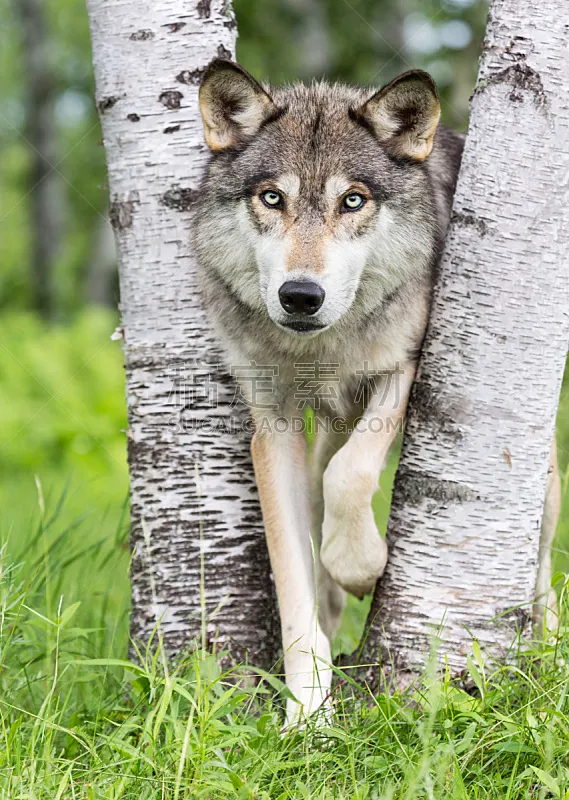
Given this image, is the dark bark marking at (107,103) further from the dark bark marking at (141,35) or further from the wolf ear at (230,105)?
the wolf ear at (230,105)

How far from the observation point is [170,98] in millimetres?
2961

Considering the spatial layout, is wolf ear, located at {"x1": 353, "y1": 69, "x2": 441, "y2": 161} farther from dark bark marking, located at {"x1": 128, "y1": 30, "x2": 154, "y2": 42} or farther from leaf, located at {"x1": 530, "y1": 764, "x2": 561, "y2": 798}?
leaf, located at {"x1": 530, "y1": 764, "x2": 561, "y2": 798}

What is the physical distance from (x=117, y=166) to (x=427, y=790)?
7.57 ft

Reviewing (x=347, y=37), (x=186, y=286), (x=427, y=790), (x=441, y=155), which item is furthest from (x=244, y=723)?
(x=347, y=37)

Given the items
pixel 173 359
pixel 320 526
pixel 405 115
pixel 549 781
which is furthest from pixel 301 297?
pixel 549 781

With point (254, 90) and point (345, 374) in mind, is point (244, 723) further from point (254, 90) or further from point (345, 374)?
point (254, 90)

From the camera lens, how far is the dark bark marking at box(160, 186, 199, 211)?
3.01m

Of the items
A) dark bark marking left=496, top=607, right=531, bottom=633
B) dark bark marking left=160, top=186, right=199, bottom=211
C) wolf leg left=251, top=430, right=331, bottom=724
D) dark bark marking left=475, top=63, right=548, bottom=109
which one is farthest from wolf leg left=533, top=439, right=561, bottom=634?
dark bark marking left=160, top=186, right=199, bottom=211

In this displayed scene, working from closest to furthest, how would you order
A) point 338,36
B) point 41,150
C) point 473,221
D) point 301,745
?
point 301,745
point 473,221
point 338,36
point 41,150

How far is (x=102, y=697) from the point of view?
2.47m

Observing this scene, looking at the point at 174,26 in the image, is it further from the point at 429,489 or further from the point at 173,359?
the point at 429,489

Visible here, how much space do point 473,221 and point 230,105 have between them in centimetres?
98

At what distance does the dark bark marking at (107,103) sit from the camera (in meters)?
3.00

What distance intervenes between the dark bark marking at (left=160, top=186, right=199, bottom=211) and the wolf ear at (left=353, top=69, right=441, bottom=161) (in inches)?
25.9
